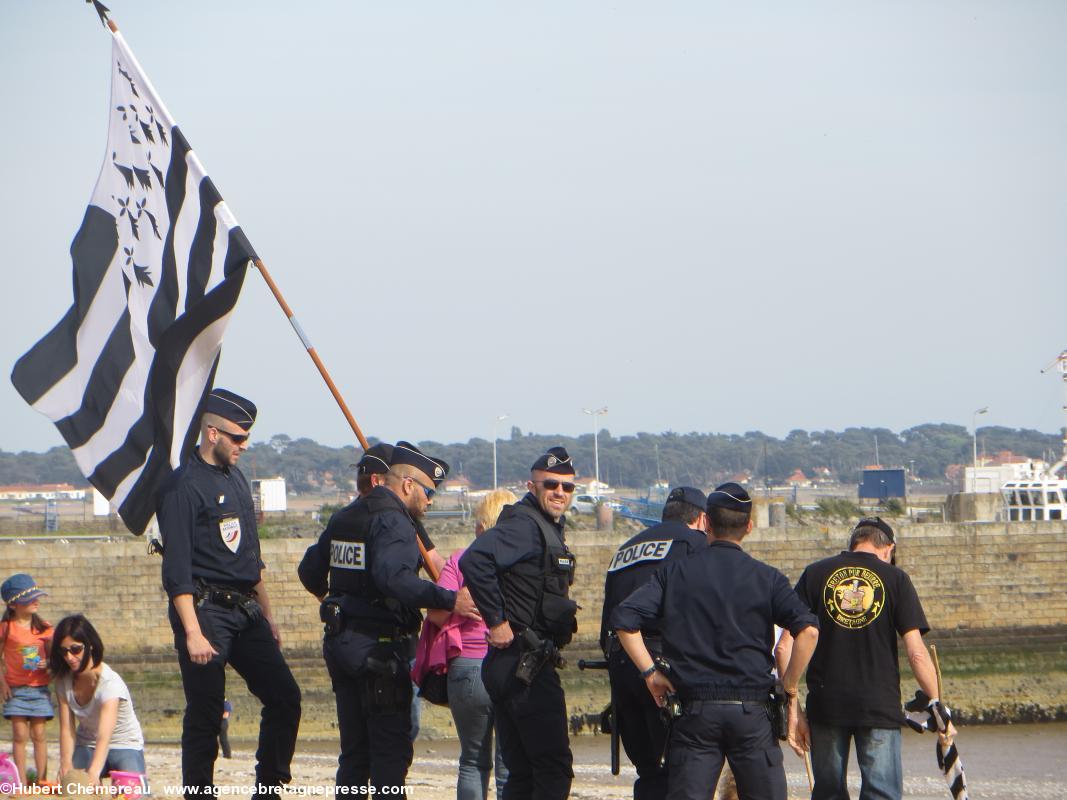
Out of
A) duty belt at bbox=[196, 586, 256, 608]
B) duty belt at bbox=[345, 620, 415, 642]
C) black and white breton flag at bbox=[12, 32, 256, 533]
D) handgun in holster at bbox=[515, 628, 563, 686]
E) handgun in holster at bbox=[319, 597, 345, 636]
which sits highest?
black and white breton flag at bbox=[12, 32, 256, 533]

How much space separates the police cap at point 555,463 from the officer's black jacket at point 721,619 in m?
0.87

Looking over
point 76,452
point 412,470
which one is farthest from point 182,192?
point 412,470

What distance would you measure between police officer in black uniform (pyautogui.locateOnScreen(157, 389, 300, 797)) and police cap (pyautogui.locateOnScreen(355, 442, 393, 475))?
22.1 inches

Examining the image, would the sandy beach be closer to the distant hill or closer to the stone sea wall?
the stone sea wall

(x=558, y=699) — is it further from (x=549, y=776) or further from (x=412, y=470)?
(x=412, y=470)

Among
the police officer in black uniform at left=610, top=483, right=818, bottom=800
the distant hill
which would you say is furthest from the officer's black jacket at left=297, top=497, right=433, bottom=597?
the distant hill

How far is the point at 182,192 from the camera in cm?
671

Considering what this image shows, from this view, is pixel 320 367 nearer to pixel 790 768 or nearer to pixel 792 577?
pixel 790 768

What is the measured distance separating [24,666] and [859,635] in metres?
5.17

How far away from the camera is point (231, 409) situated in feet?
20.6

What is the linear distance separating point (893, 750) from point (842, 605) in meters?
0.66

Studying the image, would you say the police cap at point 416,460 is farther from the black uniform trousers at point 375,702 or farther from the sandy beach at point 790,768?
the sandy beach at point 790,768

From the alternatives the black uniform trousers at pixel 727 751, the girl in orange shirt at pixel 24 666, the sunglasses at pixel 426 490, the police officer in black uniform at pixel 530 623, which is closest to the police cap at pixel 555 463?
the police officer in black uniform at pixel 530 623

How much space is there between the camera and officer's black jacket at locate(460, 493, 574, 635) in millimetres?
5484
